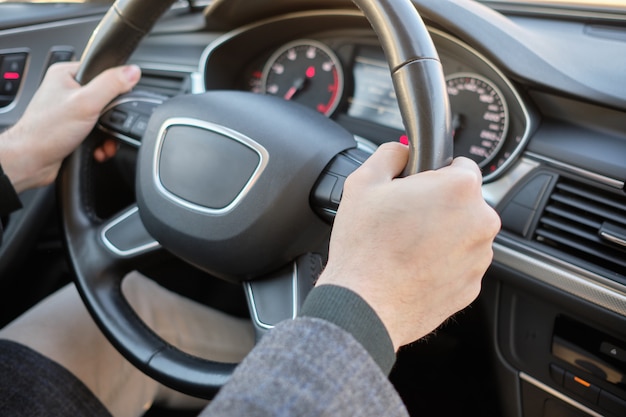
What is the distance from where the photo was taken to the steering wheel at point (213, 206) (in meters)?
0.89

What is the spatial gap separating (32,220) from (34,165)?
1.53 feet

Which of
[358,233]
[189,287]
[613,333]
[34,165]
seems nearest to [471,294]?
[358,233]

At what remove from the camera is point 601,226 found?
0.96 meters

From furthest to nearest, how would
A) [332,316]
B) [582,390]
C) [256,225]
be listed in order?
[582,390], [256,225], [332,316]

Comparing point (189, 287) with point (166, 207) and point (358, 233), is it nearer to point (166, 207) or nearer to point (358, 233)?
point (166, 207)

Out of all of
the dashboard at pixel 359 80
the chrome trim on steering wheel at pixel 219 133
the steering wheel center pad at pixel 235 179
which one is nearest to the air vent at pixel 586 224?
the dashboard at pixel 359 80

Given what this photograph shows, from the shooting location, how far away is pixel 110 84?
1108 mm

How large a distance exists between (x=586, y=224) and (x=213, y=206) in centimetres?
59

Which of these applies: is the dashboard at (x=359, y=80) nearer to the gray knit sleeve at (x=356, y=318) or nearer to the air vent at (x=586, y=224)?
the air vent at (x=586, y=224)

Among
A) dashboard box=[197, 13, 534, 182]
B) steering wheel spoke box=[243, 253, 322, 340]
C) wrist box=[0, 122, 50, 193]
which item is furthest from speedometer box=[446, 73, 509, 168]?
wrist box=[0, 122, 50, 193]

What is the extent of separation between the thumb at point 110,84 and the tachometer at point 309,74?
46 cm

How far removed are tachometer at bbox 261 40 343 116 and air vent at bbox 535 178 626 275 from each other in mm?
597

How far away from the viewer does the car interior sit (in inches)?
35.2

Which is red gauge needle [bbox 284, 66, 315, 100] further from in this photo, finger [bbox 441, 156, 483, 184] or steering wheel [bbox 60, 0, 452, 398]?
finger [bbox 441, 156, 483, 184]
